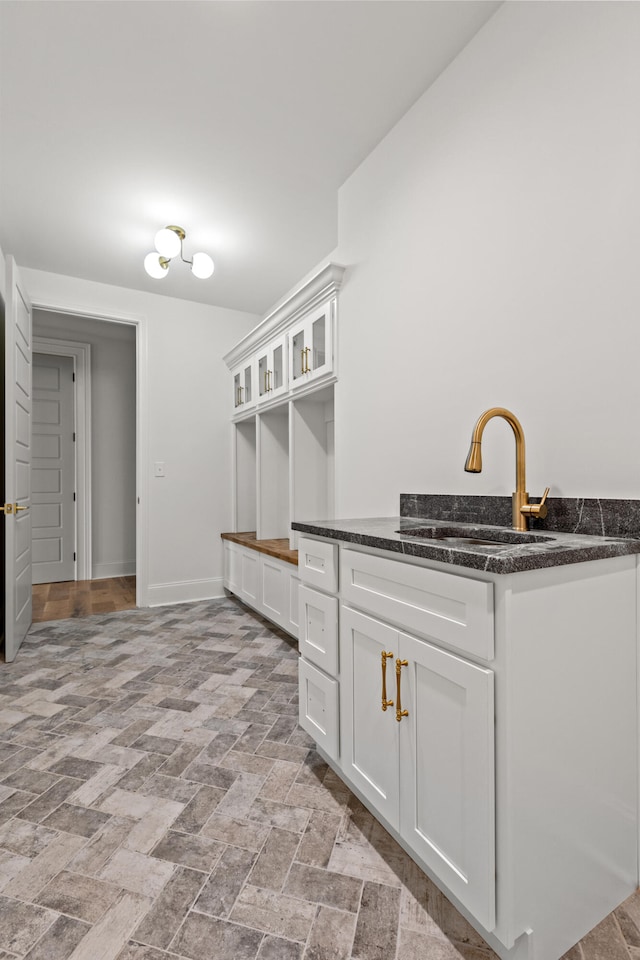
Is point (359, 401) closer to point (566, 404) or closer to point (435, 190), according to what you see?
point (435, 190)

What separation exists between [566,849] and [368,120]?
2.70m

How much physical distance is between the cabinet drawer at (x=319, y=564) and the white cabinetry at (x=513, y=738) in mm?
235

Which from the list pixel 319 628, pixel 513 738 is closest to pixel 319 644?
pixel 319 628

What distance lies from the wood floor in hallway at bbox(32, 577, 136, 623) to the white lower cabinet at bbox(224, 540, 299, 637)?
2.88ft

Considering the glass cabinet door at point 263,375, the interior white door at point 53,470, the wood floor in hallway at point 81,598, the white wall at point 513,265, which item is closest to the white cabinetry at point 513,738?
the white wall at point 513,265

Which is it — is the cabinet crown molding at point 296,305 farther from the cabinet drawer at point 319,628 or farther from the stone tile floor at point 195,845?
the stone tile floor at point 195,845

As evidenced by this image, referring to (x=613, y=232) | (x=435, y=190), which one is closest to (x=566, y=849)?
(x=613, y=232)

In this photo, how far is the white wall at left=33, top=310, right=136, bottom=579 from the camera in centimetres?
515

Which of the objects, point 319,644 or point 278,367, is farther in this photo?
point 278,367

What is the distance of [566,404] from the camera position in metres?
1.41

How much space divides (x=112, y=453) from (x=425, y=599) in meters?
4.85

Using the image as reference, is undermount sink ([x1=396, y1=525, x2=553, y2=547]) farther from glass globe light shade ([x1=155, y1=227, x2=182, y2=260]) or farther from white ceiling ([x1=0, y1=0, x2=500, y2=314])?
glass globe light shade ([x1=155, y1=227, x2=182, y2=260])

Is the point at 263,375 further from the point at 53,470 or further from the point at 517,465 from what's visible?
the point at 53,470

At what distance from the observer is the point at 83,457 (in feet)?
16.6
